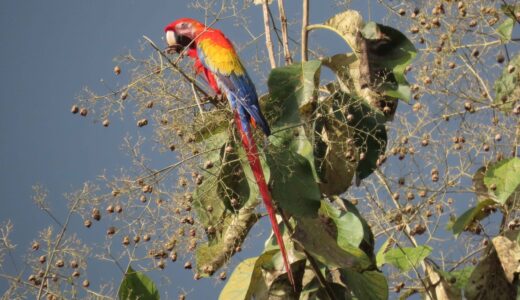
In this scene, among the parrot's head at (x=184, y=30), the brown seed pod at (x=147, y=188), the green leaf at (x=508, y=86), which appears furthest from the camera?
the parrot's head at (x=184, y=30)

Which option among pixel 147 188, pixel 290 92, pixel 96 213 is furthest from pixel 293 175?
pixel 96 213

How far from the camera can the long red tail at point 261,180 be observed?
2.10 m

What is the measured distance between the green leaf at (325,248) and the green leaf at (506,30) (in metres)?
0.58

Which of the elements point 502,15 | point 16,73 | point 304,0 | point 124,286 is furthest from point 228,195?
point 16,73

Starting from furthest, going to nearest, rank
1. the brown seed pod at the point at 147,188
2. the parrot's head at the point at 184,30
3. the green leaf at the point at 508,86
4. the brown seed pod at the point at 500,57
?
the parrot's head at the point at 184,30 → the brown seed pod at the point at 500,57 → the green leaf at the point at 508,86 → the brown seed pod at the point at 147,188

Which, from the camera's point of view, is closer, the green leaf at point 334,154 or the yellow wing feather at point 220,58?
the green leaf at point 334,154

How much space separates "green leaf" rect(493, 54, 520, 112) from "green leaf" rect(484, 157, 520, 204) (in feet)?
0.50

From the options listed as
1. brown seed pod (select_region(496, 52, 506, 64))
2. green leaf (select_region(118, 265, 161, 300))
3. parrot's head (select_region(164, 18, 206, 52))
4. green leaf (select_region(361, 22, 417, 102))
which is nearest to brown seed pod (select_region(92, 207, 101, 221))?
green leaf (select_region(118, 265, 161, 300))

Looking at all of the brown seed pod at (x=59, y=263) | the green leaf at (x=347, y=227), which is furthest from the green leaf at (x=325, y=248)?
the brown seed pod at (x=59, y=263)

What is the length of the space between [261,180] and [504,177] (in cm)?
51

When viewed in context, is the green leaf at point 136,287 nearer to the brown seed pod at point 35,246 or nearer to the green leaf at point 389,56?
the brown seed pod at point 35,246

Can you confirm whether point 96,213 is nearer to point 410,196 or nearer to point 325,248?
point 325,248

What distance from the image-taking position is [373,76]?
228 centimetres

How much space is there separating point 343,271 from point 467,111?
427 mm
